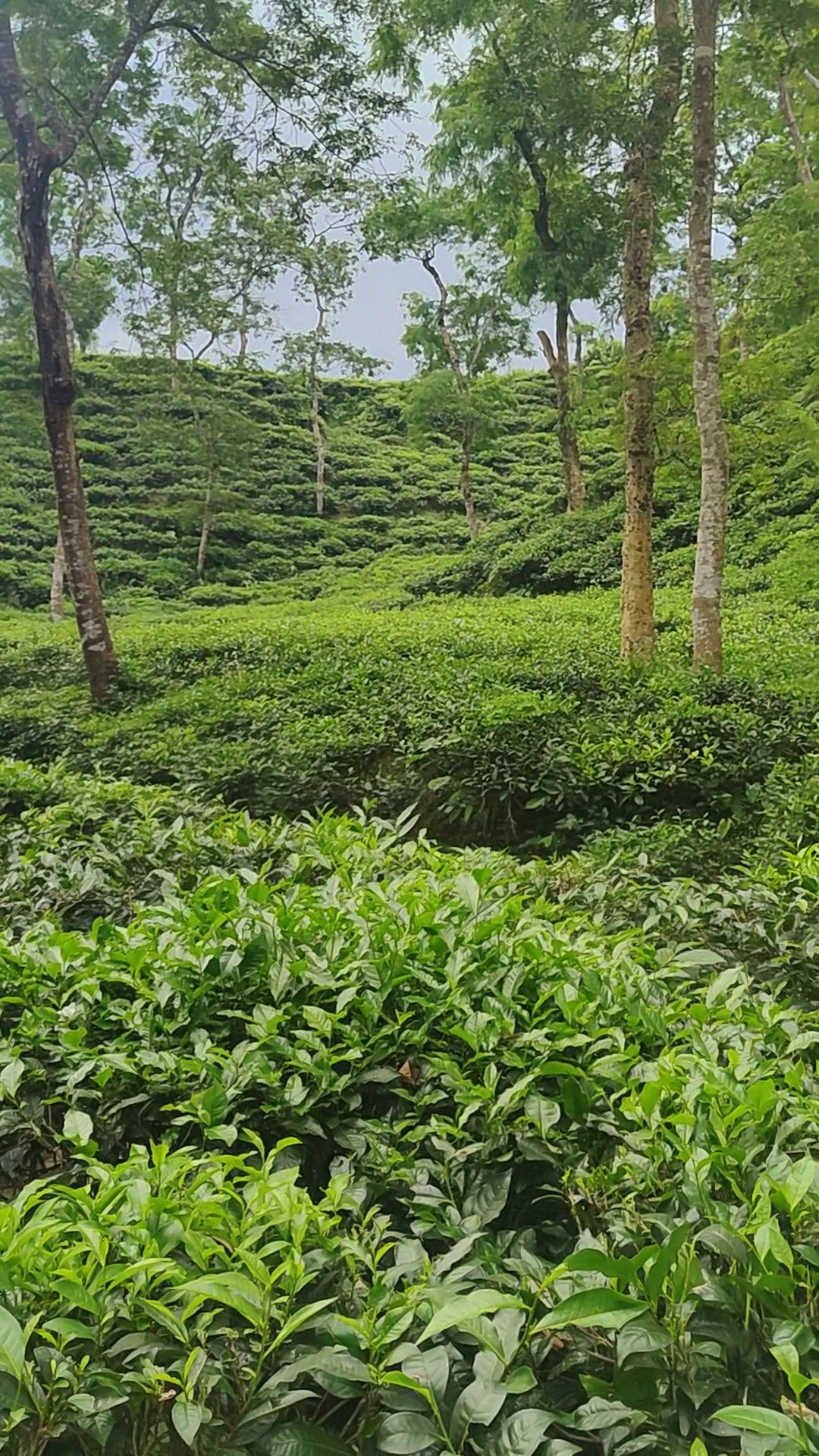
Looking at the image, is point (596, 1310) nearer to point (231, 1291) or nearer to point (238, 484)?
point (231, 1291)

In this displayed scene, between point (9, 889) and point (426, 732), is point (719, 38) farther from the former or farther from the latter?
point (9, 889)

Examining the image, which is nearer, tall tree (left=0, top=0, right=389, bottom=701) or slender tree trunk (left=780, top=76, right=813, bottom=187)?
tall tree (left=0, top=0, right=389, bottom=701)

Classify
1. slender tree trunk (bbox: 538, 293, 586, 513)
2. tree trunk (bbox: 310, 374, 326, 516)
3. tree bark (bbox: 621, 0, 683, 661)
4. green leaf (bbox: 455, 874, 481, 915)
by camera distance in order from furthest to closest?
tree trunk (bbox: 310, 374, 326, 516) → slender tree trunk (bbox: 538, 293, 586, 513) → tree bark (bbox: 621, 0, 683, 661) → green leaf (bbox: 455, 874, 481, 915)

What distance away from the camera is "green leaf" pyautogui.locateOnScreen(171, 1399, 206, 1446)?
923 millimetres

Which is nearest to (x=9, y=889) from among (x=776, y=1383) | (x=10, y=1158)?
(x=10, y=1158)

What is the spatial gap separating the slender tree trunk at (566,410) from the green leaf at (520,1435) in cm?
1434

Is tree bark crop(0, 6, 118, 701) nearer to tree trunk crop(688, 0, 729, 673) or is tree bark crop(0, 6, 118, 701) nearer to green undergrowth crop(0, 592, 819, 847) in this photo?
green undergrowth crop(0, 592, 819, 847)

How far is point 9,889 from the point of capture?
2.87 metres

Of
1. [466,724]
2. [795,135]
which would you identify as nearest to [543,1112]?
[466,724]

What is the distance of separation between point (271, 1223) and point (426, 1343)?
0.78ft

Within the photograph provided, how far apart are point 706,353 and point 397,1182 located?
19.2 feet

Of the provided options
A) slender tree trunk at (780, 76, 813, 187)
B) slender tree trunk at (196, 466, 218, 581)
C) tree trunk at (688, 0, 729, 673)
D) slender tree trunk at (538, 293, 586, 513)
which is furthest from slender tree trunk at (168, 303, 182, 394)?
tree trunk at (688, 0, 729, 673)

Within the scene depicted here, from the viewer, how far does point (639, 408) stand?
6.65 metres

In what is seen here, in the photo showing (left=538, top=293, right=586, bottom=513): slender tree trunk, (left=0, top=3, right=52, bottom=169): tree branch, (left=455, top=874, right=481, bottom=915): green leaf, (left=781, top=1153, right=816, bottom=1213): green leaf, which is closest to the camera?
(left=781, top=1153, right=816, bottom=1213): green leaf
